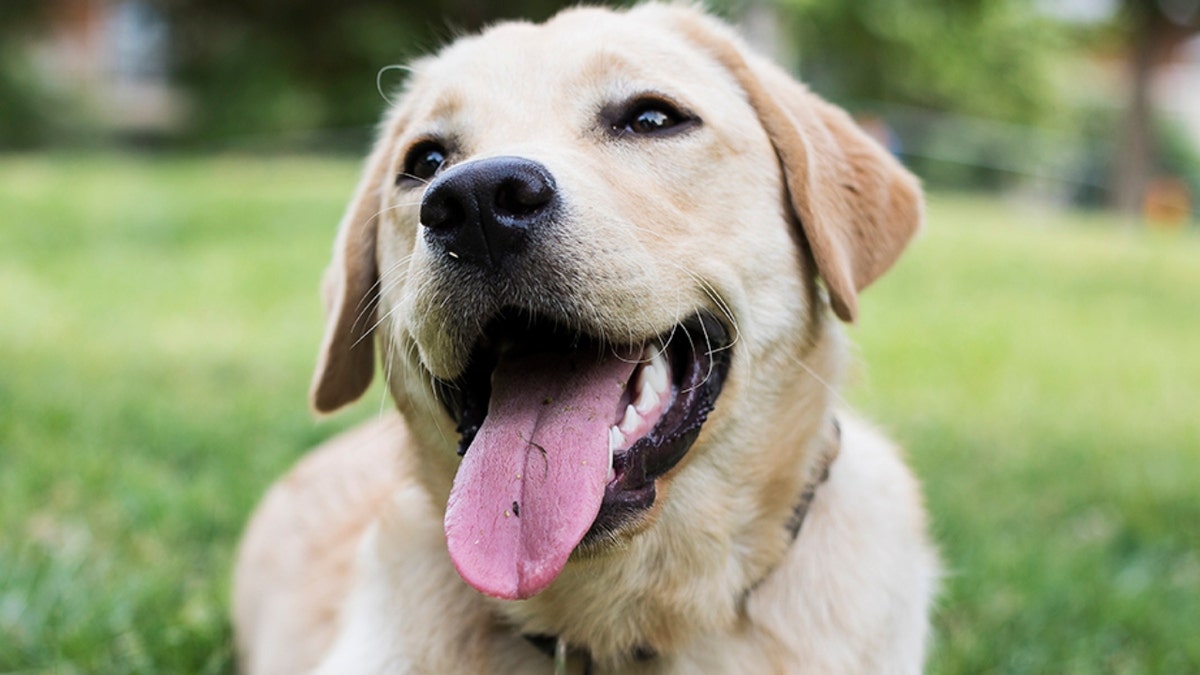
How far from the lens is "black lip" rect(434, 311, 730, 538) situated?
8.41 feet

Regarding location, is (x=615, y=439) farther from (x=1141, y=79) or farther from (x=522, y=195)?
(x=1141, y=79)

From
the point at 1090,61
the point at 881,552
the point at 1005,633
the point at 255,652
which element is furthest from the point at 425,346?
the point at 1090,61

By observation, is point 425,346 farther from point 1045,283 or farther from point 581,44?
point 1045,283

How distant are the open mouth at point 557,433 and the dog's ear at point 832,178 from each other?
39cm

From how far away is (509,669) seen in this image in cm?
287

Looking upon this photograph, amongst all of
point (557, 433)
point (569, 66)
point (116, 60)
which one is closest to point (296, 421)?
point (569, 66)

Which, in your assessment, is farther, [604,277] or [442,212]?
[604,277]

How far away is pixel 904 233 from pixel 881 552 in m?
0.92

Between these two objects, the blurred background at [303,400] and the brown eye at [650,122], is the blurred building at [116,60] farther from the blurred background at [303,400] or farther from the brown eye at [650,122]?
the brown eye at [650,122]

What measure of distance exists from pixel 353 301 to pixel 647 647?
4.46ft

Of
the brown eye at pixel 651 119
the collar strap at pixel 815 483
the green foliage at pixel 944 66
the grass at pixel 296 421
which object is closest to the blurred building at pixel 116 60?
the green foliage at pixel 944 66

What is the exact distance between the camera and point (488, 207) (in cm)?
235

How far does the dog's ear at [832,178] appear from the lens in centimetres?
302

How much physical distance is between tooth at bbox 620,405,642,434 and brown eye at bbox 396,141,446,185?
93 cm
